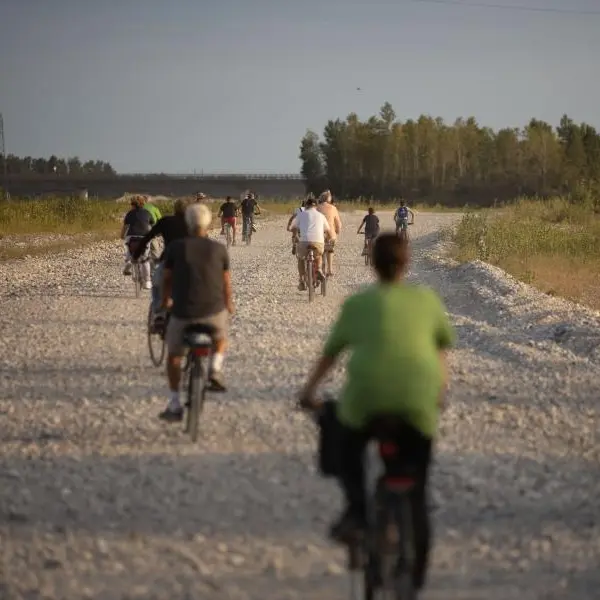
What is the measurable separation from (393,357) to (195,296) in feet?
14.9

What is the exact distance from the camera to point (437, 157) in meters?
177

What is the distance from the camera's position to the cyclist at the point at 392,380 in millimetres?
4715

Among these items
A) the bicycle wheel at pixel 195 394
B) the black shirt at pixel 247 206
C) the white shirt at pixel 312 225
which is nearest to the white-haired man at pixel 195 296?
the bicycle wheel at pixel 195 394

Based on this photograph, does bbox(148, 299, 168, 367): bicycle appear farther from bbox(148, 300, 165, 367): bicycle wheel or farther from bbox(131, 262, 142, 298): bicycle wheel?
bbox(131, 262, 142, 298): bicycle wheel

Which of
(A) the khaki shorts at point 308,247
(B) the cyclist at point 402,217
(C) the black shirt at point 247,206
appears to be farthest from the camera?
(C) the black shirt at point 247,206

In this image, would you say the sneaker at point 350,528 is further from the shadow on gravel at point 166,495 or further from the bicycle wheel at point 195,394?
the bicycle wheel at point 195,394

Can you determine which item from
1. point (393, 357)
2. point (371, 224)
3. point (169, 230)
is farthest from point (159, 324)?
point (371, 224)

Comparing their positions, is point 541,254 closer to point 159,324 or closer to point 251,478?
point 159,324

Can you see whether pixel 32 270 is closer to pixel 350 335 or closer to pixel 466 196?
pixel 350 335

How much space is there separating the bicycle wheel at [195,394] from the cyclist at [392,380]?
388cm

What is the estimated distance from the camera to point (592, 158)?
5940 inches

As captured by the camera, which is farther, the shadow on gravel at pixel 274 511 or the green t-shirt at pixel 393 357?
the shadow on gravel at pixel 274 511

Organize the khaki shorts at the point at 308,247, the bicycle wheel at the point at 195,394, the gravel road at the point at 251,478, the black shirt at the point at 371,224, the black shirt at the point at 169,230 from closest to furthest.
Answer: the gravel road at the point at 251,478, the bicycle wheel at the point at 195,394, the black shirt at the point at 169,230, the khaki shorts at the point at 308,247, the black shirt at the point at 371,224

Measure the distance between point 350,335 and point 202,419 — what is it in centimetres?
523
